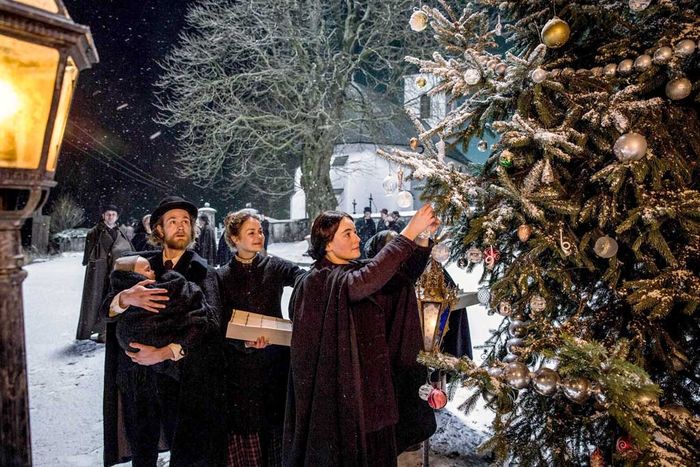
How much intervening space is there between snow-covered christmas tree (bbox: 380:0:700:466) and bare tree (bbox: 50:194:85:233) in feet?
95.6

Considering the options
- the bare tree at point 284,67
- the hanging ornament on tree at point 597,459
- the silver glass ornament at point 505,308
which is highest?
the bare tree at point 284,67

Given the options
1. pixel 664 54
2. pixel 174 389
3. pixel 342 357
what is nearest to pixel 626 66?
pixel 664 54

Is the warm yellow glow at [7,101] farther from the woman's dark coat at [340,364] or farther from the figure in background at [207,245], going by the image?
the figure in background at [207,245]

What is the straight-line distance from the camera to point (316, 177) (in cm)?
1712

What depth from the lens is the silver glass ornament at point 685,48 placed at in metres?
2.06

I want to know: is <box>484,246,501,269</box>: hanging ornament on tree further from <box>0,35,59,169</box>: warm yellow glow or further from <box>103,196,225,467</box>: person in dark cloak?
<box>0,35,59,169</box>: warm yellow glow

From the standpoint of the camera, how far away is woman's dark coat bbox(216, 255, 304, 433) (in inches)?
121

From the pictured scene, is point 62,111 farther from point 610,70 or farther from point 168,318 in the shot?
point 610,70

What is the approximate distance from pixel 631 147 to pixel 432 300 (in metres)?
1.42

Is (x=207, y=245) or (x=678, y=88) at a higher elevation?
(x=678, y=88)

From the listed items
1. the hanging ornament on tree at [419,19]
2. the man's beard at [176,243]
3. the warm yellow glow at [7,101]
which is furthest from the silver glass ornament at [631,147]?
the man's beard at [176,243]

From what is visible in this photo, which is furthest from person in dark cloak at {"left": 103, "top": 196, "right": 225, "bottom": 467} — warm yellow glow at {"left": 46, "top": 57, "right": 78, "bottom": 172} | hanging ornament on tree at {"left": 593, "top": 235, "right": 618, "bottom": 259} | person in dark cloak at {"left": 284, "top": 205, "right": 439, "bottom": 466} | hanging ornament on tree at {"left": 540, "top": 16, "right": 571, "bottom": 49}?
hanging ornament on tree at {"left": 540, "top": 16, "right": 571, "bottom": 49}

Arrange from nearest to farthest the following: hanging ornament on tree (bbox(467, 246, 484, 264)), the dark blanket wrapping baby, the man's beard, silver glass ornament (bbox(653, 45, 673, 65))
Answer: silver glass ornament (bbox(653, 45, 673, 65))
hanging ornament on tree (bbox(467, 246, 484, 264))
the dark blanket wrapping baby
the man's beard

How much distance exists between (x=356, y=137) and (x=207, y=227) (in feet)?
62.7
